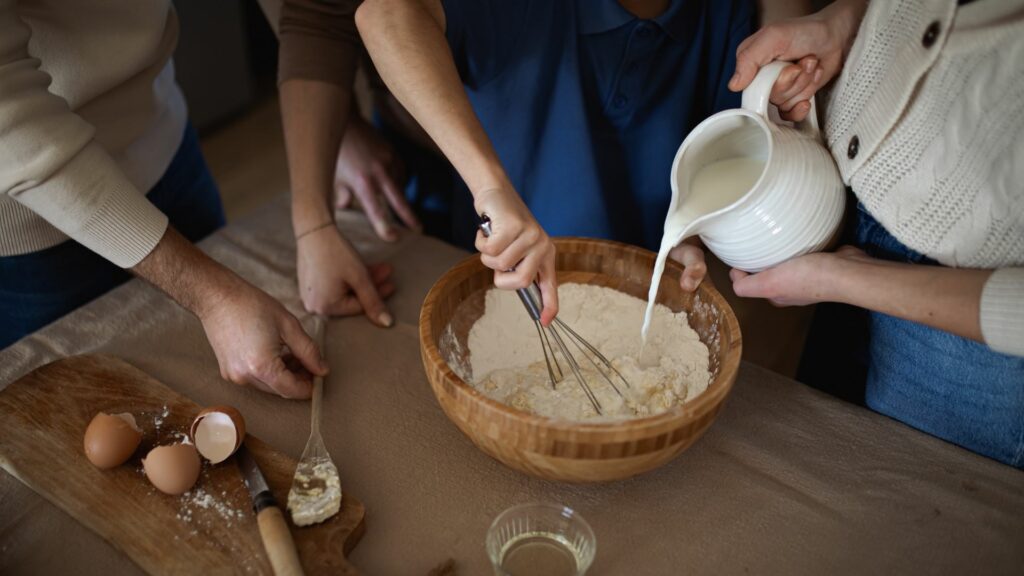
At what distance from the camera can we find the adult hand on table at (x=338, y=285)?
3.89ft

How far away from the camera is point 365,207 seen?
145 cm

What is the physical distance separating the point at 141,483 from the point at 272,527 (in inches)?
7.9

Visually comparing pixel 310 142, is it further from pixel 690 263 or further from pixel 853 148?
pixel 853 148

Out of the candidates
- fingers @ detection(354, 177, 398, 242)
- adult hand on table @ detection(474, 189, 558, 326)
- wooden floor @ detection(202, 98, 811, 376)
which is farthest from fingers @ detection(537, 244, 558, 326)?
wooden floor @ detection(202, 98, 811, 376)

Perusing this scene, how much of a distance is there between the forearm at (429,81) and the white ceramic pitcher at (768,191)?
25cm

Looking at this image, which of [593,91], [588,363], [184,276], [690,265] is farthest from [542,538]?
[593,91]

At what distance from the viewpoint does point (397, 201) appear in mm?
1511

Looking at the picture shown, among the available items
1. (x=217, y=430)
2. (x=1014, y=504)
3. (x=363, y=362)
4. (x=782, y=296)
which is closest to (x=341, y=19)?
(x=363, y=362)

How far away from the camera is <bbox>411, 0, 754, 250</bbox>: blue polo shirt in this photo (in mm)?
1142

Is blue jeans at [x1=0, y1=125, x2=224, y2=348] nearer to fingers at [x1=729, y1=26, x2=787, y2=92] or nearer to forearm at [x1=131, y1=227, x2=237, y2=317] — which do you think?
forearm at [x1=131, y1=227, x2=237, y2=317]

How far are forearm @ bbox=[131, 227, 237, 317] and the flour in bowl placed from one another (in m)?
0.37

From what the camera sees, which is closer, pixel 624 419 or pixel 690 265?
pixel 624 419

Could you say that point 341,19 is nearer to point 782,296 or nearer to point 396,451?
point 396,451

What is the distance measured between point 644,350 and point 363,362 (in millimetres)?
417
